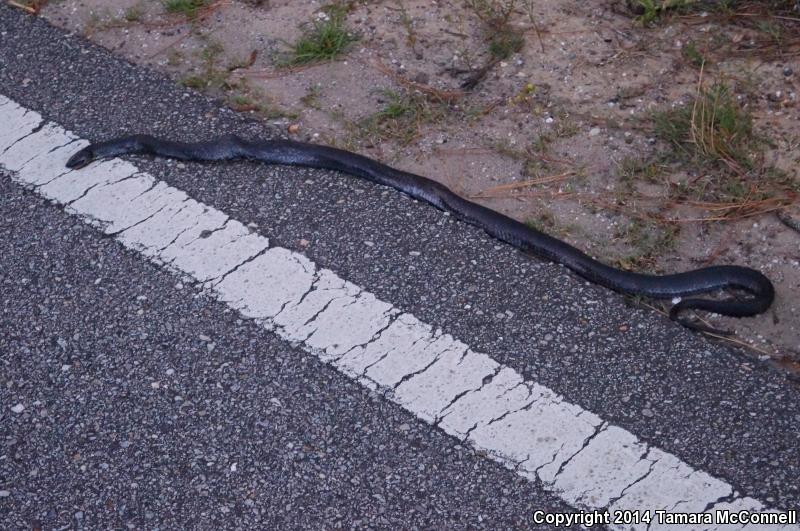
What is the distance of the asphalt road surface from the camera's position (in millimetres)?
2885

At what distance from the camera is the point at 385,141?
14.4 ft

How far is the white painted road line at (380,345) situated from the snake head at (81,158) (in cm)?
3

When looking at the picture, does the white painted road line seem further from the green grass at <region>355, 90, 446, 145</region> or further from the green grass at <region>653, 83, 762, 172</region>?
the green grass at <region>653, 83, 762, 172</region>

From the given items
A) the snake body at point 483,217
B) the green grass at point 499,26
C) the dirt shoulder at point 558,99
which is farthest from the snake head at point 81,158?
the green grass at point 499,26

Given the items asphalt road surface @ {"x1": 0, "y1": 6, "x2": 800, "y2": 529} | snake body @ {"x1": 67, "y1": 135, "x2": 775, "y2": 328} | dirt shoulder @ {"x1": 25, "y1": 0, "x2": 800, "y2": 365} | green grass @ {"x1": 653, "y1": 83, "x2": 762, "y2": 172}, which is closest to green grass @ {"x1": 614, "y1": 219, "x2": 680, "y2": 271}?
dirt shoulder @ {"x1": 25, "y1": 0, "x2": 800, "y2": 365}

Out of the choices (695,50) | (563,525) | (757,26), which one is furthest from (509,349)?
(757,26)

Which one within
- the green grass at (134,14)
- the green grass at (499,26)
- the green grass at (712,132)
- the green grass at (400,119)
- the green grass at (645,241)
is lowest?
the green grass at (645,241)

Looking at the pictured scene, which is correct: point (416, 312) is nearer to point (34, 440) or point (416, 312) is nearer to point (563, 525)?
point (563, 525)

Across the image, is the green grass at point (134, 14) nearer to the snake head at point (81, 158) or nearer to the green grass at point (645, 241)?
the snake head at point (81, 158)

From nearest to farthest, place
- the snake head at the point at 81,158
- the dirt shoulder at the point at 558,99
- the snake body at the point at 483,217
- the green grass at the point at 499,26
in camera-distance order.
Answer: the snake body at the point at 483,217 → the dirt shoulder at the point at 558,99 → the snake head at the point at 81,158 → the green grass at the point at 499,26

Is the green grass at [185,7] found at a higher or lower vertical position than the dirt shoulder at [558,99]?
higher

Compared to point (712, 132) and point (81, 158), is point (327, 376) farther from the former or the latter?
point (712, 132)

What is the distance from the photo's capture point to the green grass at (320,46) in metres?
4.84

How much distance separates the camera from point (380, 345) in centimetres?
337
